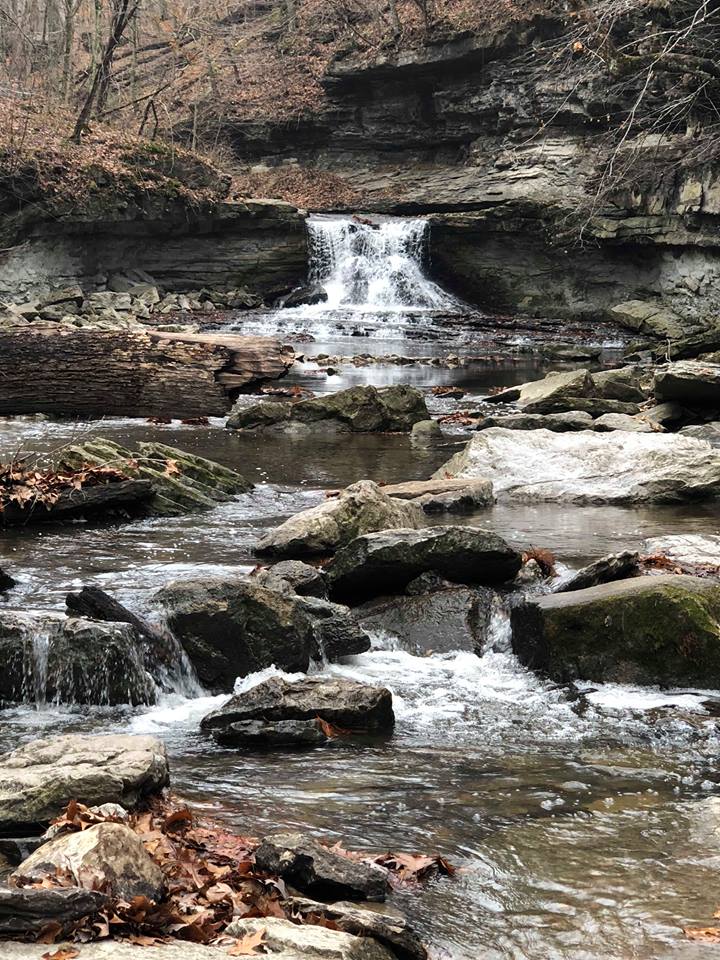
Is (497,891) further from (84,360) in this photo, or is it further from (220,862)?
(84,360)

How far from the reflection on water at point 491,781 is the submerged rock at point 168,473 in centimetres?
129

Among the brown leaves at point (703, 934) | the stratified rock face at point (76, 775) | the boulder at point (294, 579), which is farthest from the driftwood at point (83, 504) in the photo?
the brown leaves at point (703, 934)

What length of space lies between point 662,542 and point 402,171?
34335mm

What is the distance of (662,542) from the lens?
297 inches

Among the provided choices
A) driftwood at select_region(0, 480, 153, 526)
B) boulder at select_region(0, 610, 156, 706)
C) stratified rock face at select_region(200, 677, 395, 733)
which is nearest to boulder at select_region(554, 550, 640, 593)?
stratified rock face at select_region(200, 677, 395, 733)

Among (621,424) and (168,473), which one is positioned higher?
(621,424)

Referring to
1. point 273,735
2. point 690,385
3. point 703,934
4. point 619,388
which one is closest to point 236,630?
point 273,735

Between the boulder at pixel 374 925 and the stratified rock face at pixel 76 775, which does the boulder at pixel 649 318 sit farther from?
the boulder at pixel 374 925

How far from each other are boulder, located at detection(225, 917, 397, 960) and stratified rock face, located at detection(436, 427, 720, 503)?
7.23 meters

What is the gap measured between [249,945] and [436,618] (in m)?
3.91

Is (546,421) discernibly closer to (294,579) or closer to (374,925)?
(294,579)

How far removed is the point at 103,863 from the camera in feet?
9.78

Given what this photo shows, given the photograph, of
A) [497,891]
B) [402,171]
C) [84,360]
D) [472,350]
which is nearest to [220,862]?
[497,891]

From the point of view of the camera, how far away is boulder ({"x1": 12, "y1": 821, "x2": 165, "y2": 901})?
2.93m
